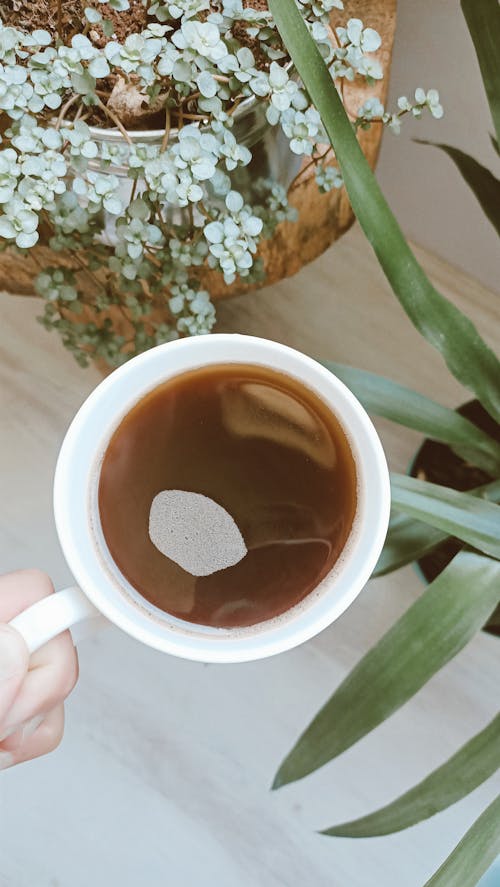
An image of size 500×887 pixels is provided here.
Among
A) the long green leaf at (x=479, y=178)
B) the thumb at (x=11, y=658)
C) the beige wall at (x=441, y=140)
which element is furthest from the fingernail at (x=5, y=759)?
the beige wall at (x=441, y=140)

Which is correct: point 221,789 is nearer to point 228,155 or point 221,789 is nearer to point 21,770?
point 21,770

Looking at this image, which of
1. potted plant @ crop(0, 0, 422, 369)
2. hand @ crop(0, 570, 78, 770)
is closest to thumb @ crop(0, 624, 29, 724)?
hand @ crop(0, 570, 78, 770)

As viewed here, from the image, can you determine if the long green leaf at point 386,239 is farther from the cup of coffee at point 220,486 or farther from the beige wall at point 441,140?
the beige wall at point 441,140

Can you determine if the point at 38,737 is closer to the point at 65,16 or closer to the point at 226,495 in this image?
the point at 226,495

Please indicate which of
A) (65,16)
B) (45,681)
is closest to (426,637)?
(45,681)

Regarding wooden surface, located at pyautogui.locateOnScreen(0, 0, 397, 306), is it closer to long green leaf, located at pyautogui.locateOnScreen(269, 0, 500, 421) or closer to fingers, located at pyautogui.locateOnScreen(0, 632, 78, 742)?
long green leaf, located at pyautogui.locateOnScreen(269, 0, 500, 421)

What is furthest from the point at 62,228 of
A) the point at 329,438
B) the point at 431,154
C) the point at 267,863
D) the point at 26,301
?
the point at 267,863
